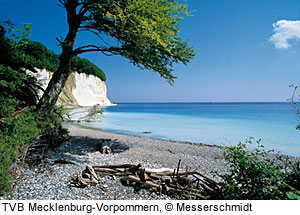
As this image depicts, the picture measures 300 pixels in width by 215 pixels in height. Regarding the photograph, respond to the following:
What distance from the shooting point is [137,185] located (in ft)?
13.1

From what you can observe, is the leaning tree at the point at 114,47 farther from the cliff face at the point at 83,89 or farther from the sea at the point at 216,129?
the cliff face at the point at 83,89

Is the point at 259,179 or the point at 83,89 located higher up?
the point at 83,89

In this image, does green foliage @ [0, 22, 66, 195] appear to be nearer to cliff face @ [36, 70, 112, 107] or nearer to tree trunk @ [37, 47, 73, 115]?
tree trunk @ [37, 47, 73, 115]

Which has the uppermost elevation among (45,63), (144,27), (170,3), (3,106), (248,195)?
(45,63)

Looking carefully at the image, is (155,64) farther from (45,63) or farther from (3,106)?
(45,63)

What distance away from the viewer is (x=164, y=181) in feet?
13.1

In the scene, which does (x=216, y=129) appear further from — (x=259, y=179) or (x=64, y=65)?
(x=259, y=179)

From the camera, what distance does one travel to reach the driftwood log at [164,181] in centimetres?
372

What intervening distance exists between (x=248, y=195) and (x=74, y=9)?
792 centimetres

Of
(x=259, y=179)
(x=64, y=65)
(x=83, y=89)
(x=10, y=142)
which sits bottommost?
(x=259, y=179)
